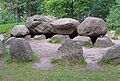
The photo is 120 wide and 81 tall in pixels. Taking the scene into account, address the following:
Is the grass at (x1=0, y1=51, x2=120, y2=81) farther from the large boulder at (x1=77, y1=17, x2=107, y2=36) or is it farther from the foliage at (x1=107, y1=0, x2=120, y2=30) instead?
the foliage at (x1=107, y1=0, x2=120, y2=30)

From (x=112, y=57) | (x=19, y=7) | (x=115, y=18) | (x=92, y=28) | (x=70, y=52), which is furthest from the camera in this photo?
(x=19, y=7)

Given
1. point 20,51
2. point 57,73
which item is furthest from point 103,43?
point 57,73

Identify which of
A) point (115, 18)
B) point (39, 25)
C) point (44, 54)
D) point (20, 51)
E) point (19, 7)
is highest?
point (20, 51)

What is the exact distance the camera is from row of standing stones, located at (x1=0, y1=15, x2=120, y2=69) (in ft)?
34.6

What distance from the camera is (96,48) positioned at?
13594mm

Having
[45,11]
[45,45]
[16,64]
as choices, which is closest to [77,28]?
[45,45]

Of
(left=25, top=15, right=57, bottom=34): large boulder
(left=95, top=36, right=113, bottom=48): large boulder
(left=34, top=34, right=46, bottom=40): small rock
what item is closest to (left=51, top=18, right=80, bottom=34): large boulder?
(left=25, top=15, right=57, bottom=34): large boulder

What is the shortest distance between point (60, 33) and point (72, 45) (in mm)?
Result: 5900

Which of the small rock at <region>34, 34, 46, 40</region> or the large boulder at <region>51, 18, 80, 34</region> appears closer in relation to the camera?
the large boulder at <region>51, 18, 80, 34</region>

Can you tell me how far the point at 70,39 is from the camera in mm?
10867

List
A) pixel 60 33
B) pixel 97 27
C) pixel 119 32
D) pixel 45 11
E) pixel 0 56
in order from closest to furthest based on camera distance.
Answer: pixel 0 56, pixel 97 27, pixel 60 33, pixel 119 32, pixel 45 11

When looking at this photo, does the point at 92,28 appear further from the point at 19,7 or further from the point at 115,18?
the point at 19,7

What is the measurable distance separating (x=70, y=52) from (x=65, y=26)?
5660 mm

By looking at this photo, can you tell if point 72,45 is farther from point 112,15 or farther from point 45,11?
point 45,11
